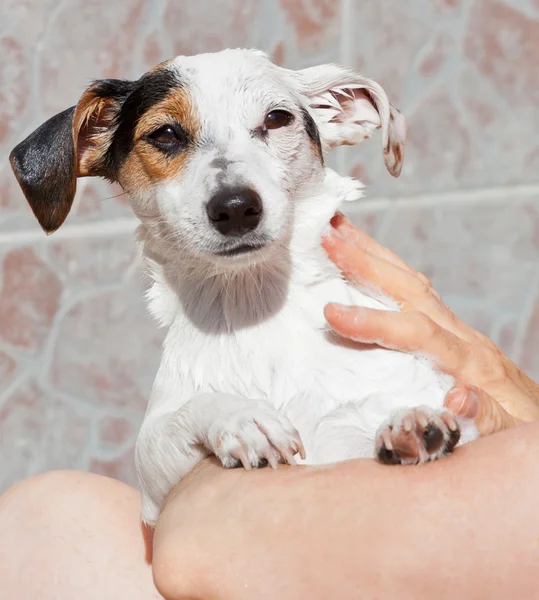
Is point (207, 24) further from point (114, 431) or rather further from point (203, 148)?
point (203, 148)

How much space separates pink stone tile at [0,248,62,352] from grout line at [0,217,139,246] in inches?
2.6

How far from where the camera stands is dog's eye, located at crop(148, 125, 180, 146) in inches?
64.9

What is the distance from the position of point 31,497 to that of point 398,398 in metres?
0.83

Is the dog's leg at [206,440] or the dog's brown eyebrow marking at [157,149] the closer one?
the dog's leg at [206,440]

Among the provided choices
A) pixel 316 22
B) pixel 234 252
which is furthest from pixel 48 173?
pixel 316 22

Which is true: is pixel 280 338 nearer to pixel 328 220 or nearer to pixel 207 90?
pixel 328 220

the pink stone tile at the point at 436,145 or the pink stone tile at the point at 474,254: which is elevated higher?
the pink stone tile at the point at 436,145

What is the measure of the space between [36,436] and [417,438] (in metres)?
2.57

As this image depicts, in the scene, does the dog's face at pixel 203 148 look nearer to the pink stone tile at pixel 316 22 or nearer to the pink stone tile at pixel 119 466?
the pink stone tile at pixel 316 22

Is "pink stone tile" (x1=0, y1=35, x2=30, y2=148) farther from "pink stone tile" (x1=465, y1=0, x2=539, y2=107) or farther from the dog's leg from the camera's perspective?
the dog's leg

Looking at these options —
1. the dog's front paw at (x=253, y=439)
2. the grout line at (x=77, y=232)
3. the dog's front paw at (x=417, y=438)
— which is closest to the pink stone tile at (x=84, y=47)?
the grout line at (x=77, y=232)

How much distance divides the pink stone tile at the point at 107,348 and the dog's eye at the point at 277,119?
1.78 metres

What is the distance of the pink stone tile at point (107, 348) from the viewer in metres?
3.37

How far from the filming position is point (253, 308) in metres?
1.65
